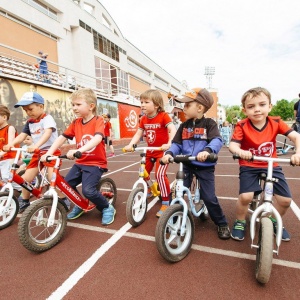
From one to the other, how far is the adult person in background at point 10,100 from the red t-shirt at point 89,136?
7.46m

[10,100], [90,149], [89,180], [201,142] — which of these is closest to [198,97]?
[201,142]

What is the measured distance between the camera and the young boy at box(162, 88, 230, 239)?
8.52 ft

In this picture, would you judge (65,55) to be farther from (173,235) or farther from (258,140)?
(173,235)

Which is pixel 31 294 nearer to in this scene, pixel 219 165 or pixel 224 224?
pixel 224 224

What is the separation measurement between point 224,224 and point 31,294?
6.90 feet

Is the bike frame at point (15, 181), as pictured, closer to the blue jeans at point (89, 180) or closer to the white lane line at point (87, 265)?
the blue jeans at point (89, 180)

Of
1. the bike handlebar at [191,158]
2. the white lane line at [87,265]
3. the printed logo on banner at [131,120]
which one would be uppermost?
the printed logo on banner at [131,120]

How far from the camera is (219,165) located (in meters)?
7.87

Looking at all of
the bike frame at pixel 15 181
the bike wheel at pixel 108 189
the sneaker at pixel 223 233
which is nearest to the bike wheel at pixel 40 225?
the bike frame at pixel 15 181

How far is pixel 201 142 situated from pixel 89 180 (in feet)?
5.12

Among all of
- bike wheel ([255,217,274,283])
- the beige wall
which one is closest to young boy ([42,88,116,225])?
bike wheel ([255,217,274,283])

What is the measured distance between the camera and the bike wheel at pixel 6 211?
125 inches

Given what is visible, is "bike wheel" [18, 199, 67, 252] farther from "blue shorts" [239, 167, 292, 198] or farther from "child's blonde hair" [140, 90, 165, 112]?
"blue shorts" [239, 167, 292, 198]

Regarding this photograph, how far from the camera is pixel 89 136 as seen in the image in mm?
3133
